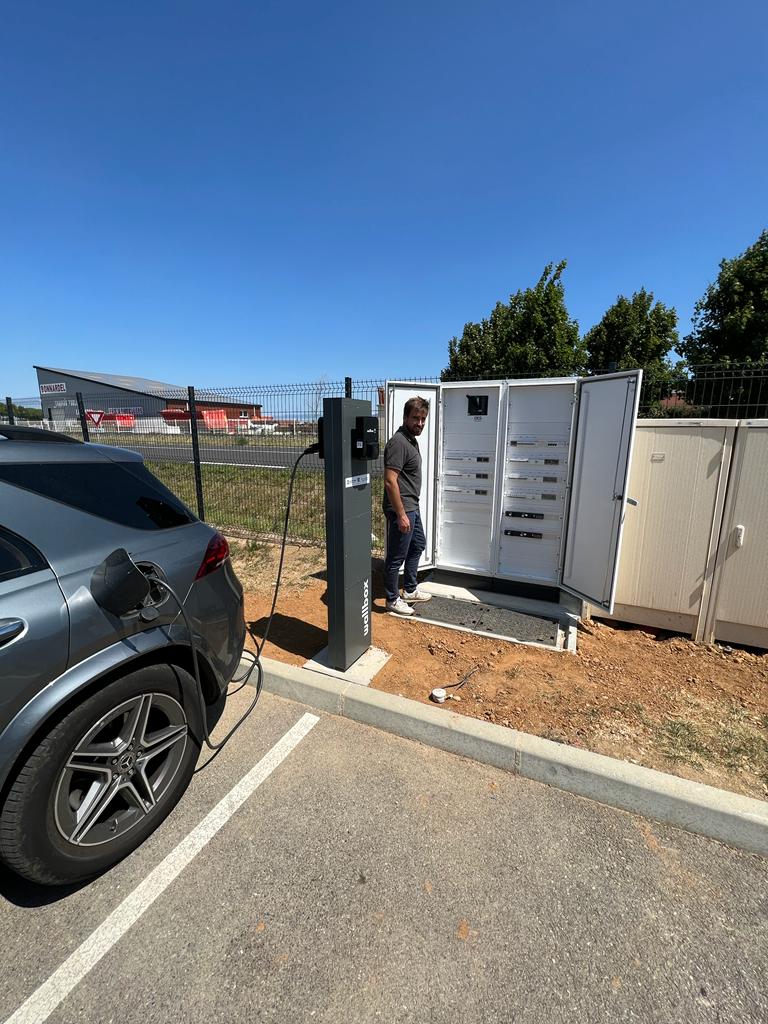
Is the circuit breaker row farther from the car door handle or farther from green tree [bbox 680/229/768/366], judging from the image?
green tree [bbox 680/229/768/366]

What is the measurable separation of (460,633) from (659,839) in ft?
7.01

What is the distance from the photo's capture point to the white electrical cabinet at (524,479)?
13.6 feet

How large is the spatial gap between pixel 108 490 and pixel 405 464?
2605 millimetres

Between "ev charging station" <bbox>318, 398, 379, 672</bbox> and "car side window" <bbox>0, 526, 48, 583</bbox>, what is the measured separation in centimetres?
167

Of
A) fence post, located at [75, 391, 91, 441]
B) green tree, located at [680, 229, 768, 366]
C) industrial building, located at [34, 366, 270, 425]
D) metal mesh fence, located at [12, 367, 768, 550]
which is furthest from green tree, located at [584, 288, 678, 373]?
fence post, located at [75, 391, 91, 441]

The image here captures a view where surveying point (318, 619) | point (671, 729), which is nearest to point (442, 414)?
point (318, 619)

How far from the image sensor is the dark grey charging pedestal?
3105 millimetres

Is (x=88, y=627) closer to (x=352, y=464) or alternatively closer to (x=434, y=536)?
(x=352, y=464)

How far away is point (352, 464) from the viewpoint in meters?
3.24

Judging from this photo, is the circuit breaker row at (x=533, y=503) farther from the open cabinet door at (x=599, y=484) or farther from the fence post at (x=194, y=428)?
the fence post at (x=194, y=428)

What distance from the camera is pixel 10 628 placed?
1.63 metres

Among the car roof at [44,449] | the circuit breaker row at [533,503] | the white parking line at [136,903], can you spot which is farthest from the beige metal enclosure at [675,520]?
the car roof at [44,449]

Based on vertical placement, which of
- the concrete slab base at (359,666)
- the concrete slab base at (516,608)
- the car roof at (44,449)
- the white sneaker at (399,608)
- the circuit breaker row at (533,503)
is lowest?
the concrete slab base at (516,608)

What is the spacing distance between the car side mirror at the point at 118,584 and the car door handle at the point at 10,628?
0.26 m
